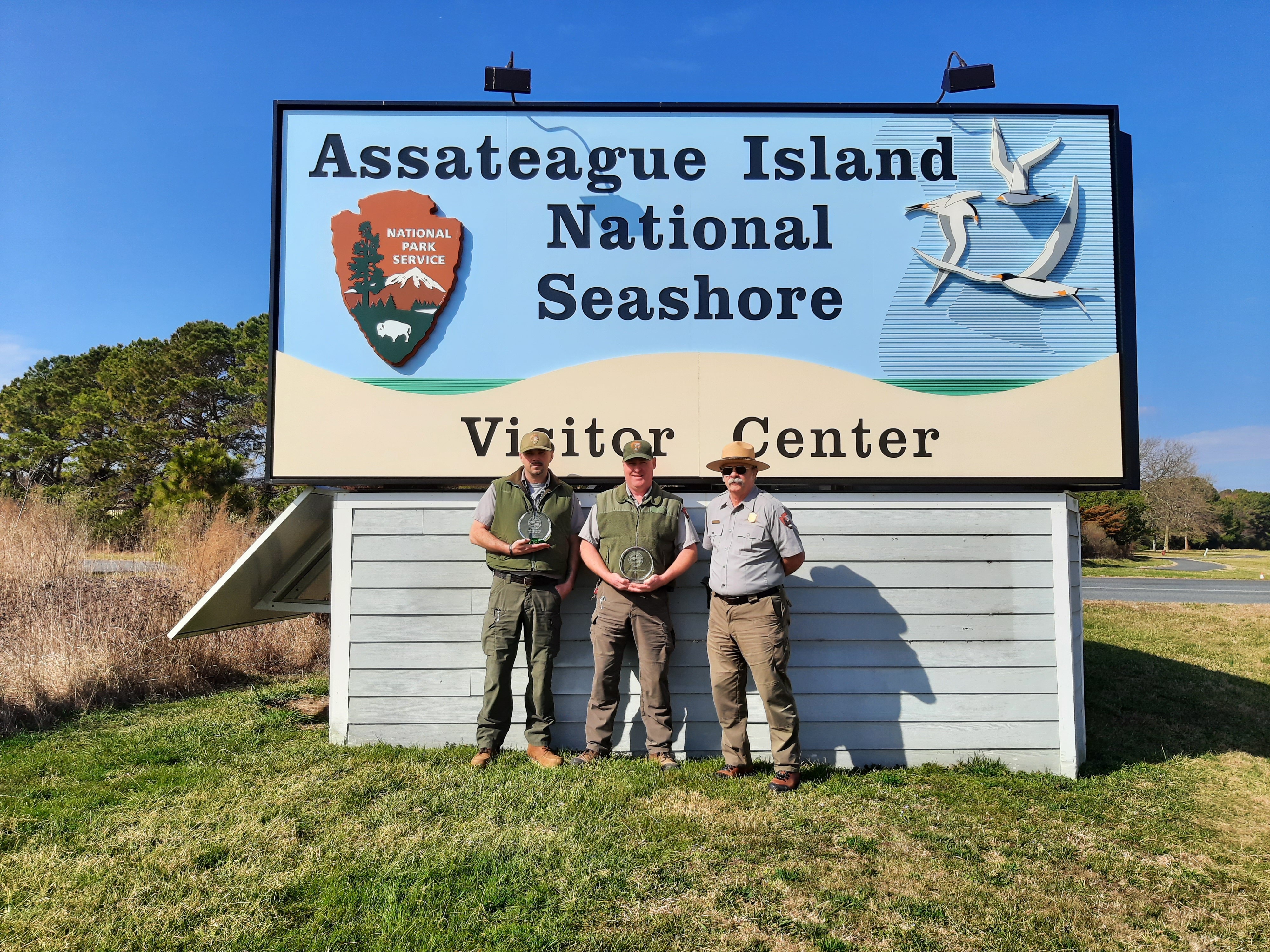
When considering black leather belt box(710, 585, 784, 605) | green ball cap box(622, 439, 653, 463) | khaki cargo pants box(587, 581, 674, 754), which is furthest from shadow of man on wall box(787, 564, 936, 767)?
green ball cap box(622, 439, 653, 463)

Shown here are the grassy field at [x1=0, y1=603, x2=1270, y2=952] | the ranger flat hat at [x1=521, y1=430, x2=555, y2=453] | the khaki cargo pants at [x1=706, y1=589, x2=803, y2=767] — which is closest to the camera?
the grassy field at [x1=0, y1=603, x2=1270, y2=952]

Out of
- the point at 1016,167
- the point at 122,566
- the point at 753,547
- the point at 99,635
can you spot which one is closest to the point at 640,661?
the point at 753,547

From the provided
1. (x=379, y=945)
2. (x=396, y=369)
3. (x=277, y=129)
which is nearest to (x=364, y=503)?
(x=396, y=369)

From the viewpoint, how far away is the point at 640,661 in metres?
4.70

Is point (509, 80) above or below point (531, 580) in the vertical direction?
above

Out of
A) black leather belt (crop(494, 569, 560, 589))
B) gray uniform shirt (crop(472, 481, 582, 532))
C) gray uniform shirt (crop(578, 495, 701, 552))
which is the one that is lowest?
black leather belt (crop(494, 569, 560, 589))

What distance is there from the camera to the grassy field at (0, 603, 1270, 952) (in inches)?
110

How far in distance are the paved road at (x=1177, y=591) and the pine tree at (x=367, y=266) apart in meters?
14.4

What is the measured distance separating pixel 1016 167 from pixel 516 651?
474cm

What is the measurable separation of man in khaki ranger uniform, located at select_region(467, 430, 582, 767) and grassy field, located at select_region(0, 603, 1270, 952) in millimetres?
254

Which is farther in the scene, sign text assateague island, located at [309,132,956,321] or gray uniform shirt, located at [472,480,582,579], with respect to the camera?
sign text assateague island, located at [309,132,956,321]

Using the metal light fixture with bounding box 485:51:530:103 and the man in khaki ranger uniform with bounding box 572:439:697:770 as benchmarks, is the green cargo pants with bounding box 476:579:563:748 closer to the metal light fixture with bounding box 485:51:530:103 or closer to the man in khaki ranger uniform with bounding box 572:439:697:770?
the man in khaki ranger uniform with bounding box 572:439:697:770

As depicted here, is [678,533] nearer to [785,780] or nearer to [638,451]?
[638,451]

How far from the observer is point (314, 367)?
5129 millimetres
